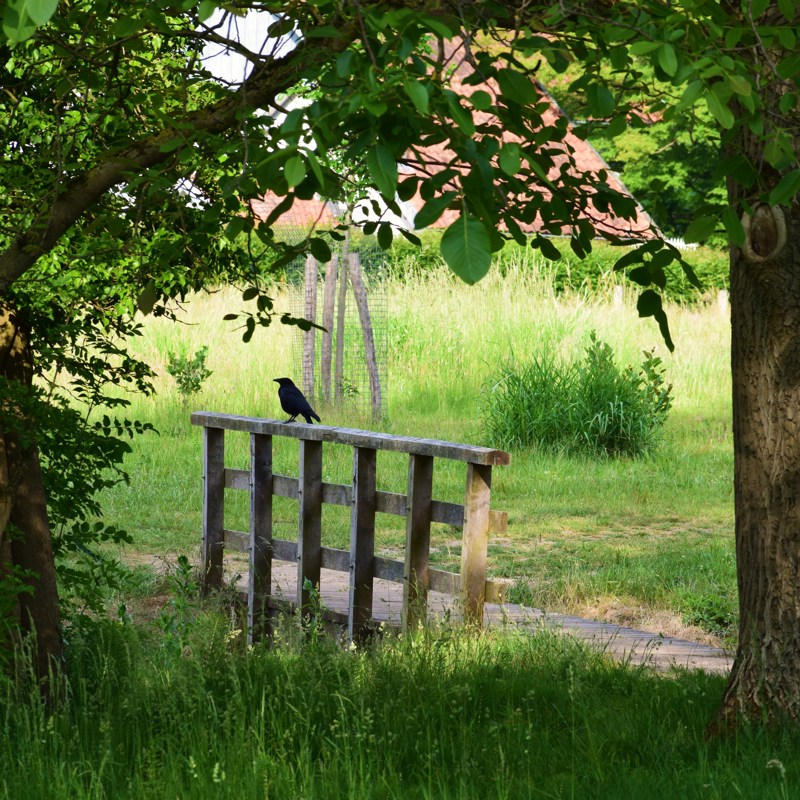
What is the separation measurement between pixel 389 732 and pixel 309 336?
36.5 feet

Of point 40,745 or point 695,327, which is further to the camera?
point 695,327

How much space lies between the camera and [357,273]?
49.3ft

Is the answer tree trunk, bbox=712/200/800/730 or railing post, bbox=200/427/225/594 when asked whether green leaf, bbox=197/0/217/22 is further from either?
railing post, bbox=200/427/225/594

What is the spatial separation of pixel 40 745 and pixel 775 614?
2.45m

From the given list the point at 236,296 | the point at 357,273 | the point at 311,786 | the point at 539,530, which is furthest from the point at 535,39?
the point at 236,296

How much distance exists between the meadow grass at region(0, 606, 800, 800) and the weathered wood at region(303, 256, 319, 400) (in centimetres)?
947

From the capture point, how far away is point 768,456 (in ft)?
13.2

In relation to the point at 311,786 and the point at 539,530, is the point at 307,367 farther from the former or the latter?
the point at 311,786

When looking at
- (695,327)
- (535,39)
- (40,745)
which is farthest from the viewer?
(695,327)

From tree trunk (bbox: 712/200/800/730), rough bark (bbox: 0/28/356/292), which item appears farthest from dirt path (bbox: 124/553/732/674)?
rough bark (bbox: 0/28/356/292)

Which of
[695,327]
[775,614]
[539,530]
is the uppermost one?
[695,327]

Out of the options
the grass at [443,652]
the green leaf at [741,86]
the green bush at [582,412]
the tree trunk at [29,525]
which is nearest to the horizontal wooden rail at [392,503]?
the grass at [443,652]

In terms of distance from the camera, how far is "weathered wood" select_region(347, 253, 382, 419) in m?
14.7

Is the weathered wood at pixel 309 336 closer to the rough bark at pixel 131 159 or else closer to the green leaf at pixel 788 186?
the rough bark at pixel 131 159
